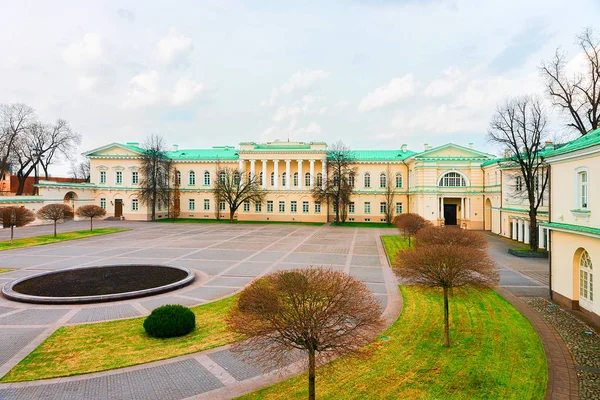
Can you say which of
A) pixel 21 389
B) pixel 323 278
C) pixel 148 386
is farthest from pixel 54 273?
pixel 323 278

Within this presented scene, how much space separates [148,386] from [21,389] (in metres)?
2.83

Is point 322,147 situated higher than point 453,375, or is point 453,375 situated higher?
point 322,147

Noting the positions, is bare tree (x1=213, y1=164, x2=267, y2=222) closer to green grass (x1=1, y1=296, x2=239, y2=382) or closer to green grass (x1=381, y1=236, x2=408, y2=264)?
green grass (x1=381, y1=236, x2=408, y2=264)

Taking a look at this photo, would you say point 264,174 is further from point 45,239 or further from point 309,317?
point 309,317

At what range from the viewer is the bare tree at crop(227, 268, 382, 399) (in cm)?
647

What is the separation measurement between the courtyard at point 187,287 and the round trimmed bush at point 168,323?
150cm

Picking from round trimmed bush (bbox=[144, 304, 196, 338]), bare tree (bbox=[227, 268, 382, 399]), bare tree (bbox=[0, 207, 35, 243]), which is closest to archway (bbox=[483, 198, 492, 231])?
round trimmed bush (bbox=[144, 304, 196, 338])

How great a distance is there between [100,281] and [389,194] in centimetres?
4210

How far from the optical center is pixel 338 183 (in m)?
49.8

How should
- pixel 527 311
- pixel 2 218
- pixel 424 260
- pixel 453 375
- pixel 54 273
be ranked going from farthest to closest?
pixel 2 218 → pixel 54 273 → pixel 527 311 → pixel 424 260 → pixel 453 375

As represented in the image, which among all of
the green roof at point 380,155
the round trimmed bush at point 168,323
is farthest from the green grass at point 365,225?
the round trimmed bush at point 168,323

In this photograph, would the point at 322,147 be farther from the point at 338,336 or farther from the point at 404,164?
the point at 338,336

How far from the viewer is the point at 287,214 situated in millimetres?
54219

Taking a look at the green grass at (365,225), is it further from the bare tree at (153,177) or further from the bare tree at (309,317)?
the bare tree at (309,317)
